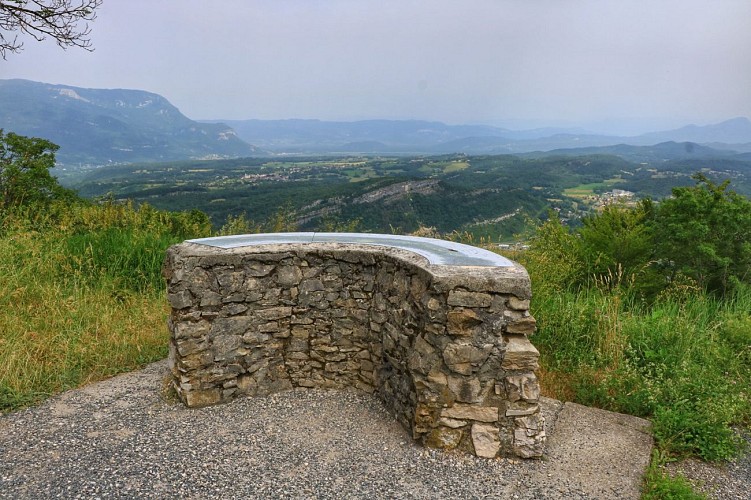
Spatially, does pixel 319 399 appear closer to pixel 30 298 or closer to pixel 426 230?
pixel 426 230

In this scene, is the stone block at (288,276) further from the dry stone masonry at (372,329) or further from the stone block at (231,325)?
the stone block at (231,325)

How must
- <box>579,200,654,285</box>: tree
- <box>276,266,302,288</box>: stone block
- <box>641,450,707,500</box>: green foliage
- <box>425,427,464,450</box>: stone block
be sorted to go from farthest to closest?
1. <box>579,200,654,285</box>: tree
2. <box>276,266,302,288</box>: stone block
3. <box>425,427,464,450</box>: stone block
4. <box>641,450,707,500</box>: green foliage

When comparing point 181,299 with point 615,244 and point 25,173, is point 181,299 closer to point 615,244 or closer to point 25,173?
point 615,244

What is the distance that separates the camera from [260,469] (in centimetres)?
355

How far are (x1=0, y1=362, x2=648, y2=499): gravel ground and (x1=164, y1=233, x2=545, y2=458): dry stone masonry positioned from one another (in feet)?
0.70

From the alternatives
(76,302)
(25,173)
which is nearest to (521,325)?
(76,302)

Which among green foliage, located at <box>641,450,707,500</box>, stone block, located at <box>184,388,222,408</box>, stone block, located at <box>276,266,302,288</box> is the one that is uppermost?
stone block, located at <box>276,266,302,288</box>

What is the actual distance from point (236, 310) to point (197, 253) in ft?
2.07

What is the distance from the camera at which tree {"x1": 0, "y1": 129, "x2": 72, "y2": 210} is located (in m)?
10.4

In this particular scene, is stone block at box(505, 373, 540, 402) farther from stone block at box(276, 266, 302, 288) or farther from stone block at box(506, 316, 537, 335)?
stone block at box(276, 266, 302, 288)

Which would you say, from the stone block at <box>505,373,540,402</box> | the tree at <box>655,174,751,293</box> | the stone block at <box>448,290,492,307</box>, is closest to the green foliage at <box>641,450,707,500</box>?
the stone block at <box>505,373,540,402</box>

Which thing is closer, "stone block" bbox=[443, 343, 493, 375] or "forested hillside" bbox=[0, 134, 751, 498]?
"stone block" bbox=[443, 343, 493, 375]

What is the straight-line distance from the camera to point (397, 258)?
14.3ft

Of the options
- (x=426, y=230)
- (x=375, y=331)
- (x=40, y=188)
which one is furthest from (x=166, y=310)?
(x=40, y=188)
